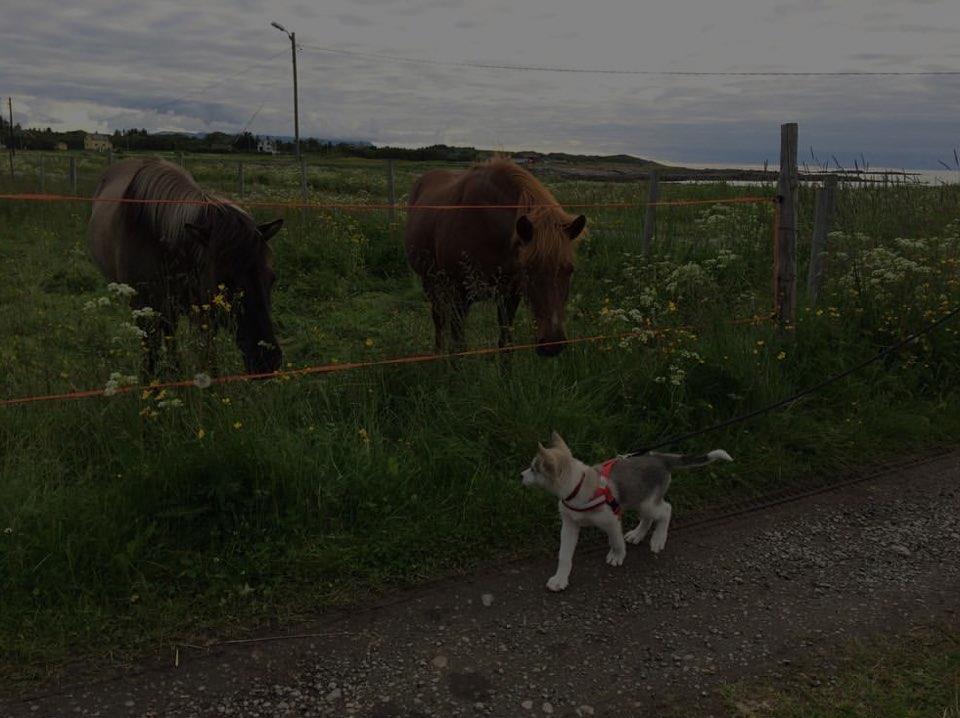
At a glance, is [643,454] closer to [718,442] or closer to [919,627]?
[718,442]

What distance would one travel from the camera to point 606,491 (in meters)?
3.66

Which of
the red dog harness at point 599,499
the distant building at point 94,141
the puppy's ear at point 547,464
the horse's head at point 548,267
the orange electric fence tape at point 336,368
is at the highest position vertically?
the distant building at point 94,141

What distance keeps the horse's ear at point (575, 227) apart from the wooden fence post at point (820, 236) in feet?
9.71

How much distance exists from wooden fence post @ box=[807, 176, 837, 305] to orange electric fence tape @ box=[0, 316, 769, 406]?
1271mm

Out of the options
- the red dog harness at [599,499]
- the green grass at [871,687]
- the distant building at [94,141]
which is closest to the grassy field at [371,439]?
the red dog harness at [599,499]

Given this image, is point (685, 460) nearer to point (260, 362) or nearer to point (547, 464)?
point (547, 464)

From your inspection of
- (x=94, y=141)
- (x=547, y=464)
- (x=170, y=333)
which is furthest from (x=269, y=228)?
(x=94, y=141)

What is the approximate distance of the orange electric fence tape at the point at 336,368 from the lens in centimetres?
404

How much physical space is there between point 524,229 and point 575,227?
37 centimetres

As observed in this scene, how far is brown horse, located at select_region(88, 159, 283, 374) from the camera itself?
15.2ft

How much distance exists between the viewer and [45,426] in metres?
4.07

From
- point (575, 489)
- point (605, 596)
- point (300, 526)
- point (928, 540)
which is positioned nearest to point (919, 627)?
point (928, 540)

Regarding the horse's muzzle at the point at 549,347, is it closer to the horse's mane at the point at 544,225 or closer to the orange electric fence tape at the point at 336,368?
the orange electric fence tape at the point at 336,368

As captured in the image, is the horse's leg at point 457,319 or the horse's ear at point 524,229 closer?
the horse's ear at point 524,229
